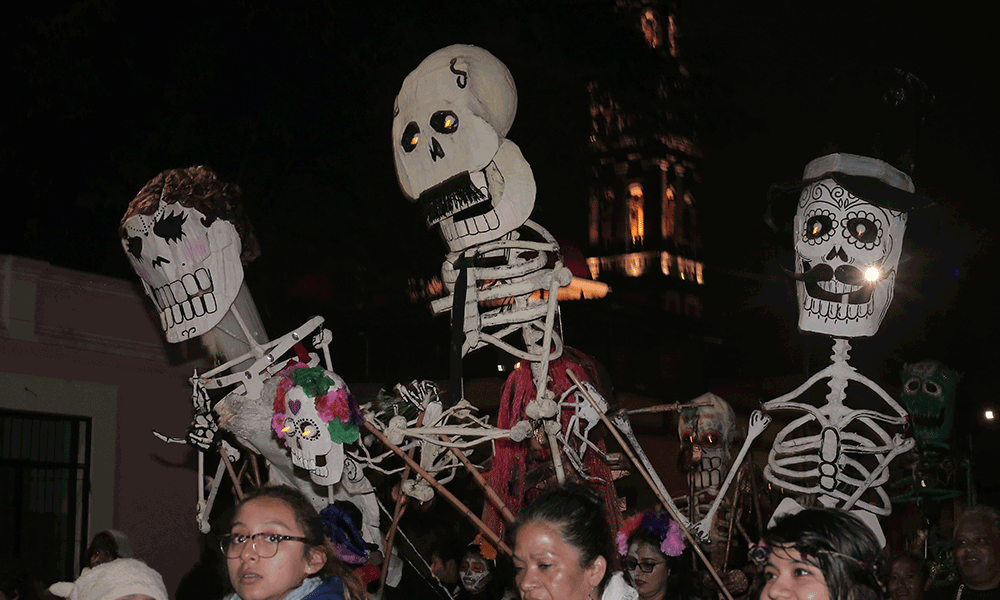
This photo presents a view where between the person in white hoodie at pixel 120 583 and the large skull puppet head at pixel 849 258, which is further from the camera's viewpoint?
the large skull puppet head at pixel 849 258

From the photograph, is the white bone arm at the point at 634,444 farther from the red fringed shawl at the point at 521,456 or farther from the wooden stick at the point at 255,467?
the wooden stick at the point at 255,467

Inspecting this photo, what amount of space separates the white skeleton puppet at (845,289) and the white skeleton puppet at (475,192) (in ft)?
4.29

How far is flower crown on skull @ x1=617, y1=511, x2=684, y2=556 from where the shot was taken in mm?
5246

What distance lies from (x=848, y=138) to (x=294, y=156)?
576 cm

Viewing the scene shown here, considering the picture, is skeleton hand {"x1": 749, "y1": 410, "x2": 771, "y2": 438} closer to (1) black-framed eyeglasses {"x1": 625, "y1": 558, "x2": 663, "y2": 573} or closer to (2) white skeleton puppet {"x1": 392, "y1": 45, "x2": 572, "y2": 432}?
(1) black-framed eyeglasses {"x1": 625, "y1": 558, "x2": 663, "y2": 573}

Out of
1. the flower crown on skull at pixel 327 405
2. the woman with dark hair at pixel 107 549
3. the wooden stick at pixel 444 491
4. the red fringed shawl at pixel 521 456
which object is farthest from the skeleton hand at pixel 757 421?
the woman with dark hair at pixel 107 549

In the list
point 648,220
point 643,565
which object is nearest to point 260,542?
point 643,565

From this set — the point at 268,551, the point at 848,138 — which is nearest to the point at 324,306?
the point at 848,138

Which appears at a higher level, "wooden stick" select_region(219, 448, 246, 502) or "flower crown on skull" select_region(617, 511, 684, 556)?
"wooden stick" select_region(219, 448, 246, 502)

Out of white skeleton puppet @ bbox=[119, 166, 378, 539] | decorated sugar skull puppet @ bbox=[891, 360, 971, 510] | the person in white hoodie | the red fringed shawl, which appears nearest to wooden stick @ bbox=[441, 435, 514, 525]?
the red fringed shawl

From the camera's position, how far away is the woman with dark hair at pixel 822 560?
2.77 m

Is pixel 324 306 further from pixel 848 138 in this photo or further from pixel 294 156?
pixel 848 138

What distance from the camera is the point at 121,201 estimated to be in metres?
9.13

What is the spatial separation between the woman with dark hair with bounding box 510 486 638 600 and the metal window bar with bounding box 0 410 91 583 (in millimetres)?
7334
